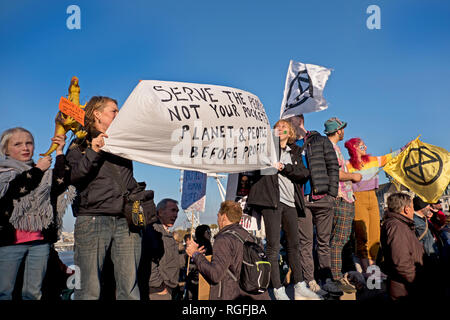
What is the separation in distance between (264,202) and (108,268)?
2.04 m

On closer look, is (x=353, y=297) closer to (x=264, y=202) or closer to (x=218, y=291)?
(x=264, y=202)

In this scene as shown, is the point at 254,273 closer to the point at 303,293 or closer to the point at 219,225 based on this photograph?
the point at 219,225

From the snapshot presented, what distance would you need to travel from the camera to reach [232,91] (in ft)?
14.6

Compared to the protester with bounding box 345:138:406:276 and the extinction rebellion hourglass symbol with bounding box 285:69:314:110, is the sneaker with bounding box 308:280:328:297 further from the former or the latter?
the extinction rebellion hourglass symbol with bounding box 285:69:314:110

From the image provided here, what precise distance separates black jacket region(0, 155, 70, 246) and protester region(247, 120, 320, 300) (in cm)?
230

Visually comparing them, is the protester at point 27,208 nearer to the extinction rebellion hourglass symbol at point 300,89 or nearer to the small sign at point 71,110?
the small sign at point 71,110

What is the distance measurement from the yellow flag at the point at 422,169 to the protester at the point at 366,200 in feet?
0.63

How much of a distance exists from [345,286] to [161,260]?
256cm

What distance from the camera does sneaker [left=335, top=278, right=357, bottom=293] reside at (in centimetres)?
472

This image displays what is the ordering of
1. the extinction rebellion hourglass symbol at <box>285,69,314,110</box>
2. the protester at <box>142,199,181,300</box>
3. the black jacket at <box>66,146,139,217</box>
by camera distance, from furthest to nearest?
the extinction rebellion hourglass symbol at <box>285,69,314,110</box> → the protester at <box>142,199,181,300</box> → the black jacket at <box>66,146,139,217</box>

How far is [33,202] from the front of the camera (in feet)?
11.8

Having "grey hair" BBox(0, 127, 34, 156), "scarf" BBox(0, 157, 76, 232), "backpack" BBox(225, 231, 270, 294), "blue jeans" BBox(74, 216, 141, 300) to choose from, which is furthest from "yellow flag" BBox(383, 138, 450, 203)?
"grey hair" BBox(0, 127, 34, 156)

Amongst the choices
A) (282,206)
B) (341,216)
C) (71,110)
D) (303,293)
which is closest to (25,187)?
(71,110)
